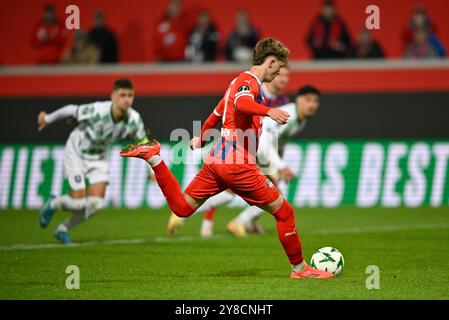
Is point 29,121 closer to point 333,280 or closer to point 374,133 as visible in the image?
point 374,133

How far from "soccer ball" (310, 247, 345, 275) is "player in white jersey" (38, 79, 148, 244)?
3790mm

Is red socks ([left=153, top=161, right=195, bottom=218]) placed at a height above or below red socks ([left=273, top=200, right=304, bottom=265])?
above

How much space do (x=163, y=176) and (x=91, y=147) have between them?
3.70 m

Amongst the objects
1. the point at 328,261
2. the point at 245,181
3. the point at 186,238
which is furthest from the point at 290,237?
the point at 186,238

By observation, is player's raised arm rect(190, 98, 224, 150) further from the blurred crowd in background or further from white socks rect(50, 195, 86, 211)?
the blurred crowd in background

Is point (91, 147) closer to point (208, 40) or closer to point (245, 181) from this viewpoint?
point (245, 181)

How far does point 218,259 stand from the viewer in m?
10.8

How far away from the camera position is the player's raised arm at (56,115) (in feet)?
38.9

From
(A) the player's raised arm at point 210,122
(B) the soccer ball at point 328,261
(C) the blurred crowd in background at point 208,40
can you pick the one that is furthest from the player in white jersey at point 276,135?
(C) the blurred crowd in background at point 208,40

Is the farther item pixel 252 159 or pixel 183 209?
pixel 183 209

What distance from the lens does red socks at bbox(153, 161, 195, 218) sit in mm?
9125

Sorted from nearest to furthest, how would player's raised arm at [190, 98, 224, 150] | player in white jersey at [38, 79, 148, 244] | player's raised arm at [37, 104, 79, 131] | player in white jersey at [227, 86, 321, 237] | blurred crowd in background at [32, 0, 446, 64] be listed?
1. player's raised arm at [190, 98, 224, 150]
2. player's raised arm at [37, 104, 79, 131]
3. player in white jersey at [38, 79, 148, 244]
4. player in white jersey at [227, 86, 321, 237]
5. blurred crowd in background at [32, 0, 446, 64]

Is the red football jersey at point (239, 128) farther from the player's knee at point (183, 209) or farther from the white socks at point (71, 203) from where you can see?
the white socks at point (71, 203)

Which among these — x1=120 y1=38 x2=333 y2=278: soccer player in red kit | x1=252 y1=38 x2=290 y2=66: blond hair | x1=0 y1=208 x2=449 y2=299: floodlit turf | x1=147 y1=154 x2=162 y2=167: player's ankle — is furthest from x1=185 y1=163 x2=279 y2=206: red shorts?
x1=252 y1=38 x2=290 y2=66: blond hair
